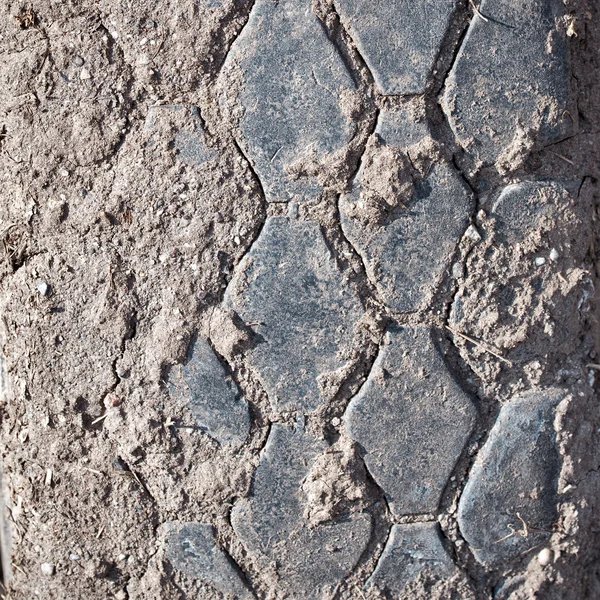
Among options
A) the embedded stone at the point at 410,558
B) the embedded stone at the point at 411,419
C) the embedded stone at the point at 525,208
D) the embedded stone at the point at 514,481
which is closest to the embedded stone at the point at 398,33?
the embedded stone at the point at 525,208

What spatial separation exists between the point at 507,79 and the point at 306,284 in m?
0.36

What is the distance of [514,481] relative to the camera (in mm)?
927

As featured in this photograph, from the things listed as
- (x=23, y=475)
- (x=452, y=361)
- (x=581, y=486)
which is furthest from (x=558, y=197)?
(x=23, y=475)

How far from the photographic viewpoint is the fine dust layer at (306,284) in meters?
0.88

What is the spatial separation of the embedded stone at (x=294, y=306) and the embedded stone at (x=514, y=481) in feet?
0.76

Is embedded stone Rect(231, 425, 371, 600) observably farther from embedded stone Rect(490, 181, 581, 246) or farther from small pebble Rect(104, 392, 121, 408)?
embedded stone Rect(490, 181, 581, 246)

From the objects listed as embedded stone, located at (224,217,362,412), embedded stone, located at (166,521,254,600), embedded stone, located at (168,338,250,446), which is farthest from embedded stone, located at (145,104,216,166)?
embedded stone, located at (166,521,254,600)

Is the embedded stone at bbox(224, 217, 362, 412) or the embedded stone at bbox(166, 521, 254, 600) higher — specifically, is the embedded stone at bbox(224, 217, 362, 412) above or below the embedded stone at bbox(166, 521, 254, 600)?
above

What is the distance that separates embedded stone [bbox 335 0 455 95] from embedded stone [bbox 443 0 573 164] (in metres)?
0.04

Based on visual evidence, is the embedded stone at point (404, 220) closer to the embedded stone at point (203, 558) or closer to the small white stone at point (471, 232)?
the small white stone at point (471, 232)

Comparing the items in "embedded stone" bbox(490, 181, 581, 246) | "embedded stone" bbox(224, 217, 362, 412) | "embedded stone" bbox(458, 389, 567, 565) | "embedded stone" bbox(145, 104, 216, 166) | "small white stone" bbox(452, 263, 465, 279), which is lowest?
"embedded stone" bbox(458, 389, 567, 565)

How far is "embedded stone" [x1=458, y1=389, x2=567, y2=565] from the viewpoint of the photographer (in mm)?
922

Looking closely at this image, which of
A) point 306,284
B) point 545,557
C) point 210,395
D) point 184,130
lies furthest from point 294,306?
point 545,557

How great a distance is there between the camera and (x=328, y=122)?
0.88 meters
